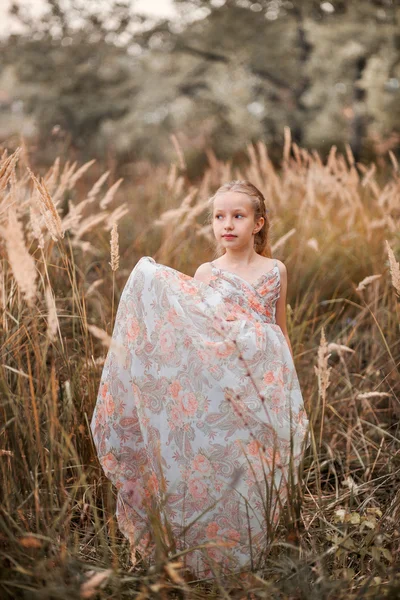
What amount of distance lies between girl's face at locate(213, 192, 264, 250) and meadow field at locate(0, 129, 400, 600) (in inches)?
15.4

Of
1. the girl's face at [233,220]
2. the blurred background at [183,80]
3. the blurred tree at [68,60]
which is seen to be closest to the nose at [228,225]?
the girl's face at [233,220]

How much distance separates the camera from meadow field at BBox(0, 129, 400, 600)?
140 cm

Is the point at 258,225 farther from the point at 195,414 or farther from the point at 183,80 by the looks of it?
the point at 183,80

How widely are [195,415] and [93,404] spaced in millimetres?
458

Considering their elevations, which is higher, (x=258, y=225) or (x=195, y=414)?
(x=258, y=225)

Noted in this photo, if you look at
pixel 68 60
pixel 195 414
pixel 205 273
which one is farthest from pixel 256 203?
pixel 68 60

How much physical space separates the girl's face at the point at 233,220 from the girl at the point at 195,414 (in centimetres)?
26

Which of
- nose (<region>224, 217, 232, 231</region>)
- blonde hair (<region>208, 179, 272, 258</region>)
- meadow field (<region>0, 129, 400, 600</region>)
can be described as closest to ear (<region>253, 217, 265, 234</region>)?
blonde hair (<region>208, 179, 272, 258</region>)

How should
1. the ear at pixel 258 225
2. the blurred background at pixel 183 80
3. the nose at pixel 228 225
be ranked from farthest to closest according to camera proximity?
the blurred background at pixel 183 80, the ear at pixel 258 225, the nose at pixel 228 225

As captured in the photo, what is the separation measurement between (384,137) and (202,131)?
3.32 metres

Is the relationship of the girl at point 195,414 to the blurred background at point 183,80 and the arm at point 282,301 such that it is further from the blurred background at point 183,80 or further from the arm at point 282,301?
the blurred background at point 183,80

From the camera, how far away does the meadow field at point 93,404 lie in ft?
4.60

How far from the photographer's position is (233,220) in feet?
6.91

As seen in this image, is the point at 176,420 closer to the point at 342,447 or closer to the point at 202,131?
the point at 342,447
